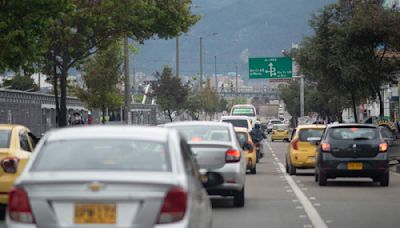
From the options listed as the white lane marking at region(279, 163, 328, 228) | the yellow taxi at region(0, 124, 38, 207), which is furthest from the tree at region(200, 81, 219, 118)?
the yellow taxi at region(0, 124, 38, 207)

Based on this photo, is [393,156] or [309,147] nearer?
[309,147]

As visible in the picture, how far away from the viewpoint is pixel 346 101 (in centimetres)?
7625

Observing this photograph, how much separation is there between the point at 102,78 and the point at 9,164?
39.7 m

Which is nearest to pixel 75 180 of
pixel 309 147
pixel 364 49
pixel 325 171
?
pixel 325 171

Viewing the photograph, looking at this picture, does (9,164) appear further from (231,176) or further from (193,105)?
(193,105)

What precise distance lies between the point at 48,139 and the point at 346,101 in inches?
2682

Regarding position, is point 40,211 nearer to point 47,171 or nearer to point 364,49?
point 47,171

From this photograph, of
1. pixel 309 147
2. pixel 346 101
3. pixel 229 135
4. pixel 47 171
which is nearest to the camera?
pixel 47 171

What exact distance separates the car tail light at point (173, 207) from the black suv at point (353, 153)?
15376 mm

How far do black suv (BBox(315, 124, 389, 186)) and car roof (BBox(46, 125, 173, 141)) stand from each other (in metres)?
14.2

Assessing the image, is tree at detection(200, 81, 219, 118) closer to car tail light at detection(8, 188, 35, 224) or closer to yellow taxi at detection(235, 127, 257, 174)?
yellow taxi at detection(235, 127, 257, 174)

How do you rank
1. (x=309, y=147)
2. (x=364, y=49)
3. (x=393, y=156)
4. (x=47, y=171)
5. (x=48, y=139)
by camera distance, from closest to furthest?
(x=47, y=171), (x=48, y=139), (x=309, y=147), (x=393, y=156), (x=364, y=49)

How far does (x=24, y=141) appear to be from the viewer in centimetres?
1675

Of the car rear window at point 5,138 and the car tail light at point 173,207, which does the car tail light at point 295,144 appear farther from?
the car tail light at point 173,207
